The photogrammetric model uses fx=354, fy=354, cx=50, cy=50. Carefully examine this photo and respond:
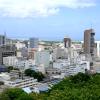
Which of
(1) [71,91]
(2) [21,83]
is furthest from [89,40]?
(1) [71,91]

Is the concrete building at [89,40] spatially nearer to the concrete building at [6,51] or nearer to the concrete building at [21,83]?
the concrete building at [6,51]

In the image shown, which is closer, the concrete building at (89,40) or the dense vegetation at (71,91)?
the dense vegetation at (71,91)

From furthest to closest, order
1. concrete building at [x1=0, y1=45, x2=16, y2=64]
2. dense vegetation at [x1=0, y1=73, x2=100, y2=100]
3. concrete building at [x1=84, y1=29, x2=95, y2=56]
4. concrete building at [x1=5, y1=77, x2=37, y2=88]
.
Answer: concrete building at [x1=84, y1=29, x2=95, y2=56]
concrete building at [x1=0, y1=45, x2=16, y2=64]
concrete building at [x1=5, y1=77, x2=37, y2=88]
dense vegetation at [x1=0, y1=73, x2=100, y2=100]

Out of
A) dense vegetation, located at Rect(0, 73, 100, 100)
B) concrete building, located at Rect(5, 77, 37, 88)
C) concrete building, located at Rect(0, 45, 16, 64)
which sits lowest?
concrete building, located at Rect(5, 77, 37, 88)

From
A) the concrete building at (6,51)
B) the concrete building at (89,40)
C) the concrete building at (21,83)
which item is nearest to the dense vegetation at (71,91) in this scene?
the concrete building at (21,83)

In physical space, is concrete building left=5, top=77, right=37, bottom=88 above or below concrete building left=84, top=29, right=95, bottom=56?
below

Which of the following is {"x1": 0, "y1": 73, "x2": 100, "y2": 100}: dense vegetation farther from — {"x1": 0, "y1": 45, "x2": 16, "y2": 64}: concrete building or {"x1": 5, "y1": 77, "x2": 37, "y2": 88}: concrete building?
{"x1": 0, "y1": 45, "x2": 16, "y2": 64}: concrete building

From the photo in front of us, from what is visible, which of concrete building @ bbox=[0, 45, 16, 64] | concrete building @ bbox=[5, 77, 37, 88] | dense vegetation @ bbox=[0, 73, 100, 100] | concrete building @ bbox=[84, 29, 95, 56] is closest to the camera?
dense vegetation @ bbox=[0, 73, 100, 100]

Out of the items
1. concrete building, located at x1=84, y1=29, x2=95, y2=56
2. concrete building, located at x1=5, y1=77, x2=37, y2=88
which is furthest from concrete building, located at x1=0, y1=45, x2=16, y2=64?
concrete building, located at x1=5, y1=77, x2=37, y2=88
